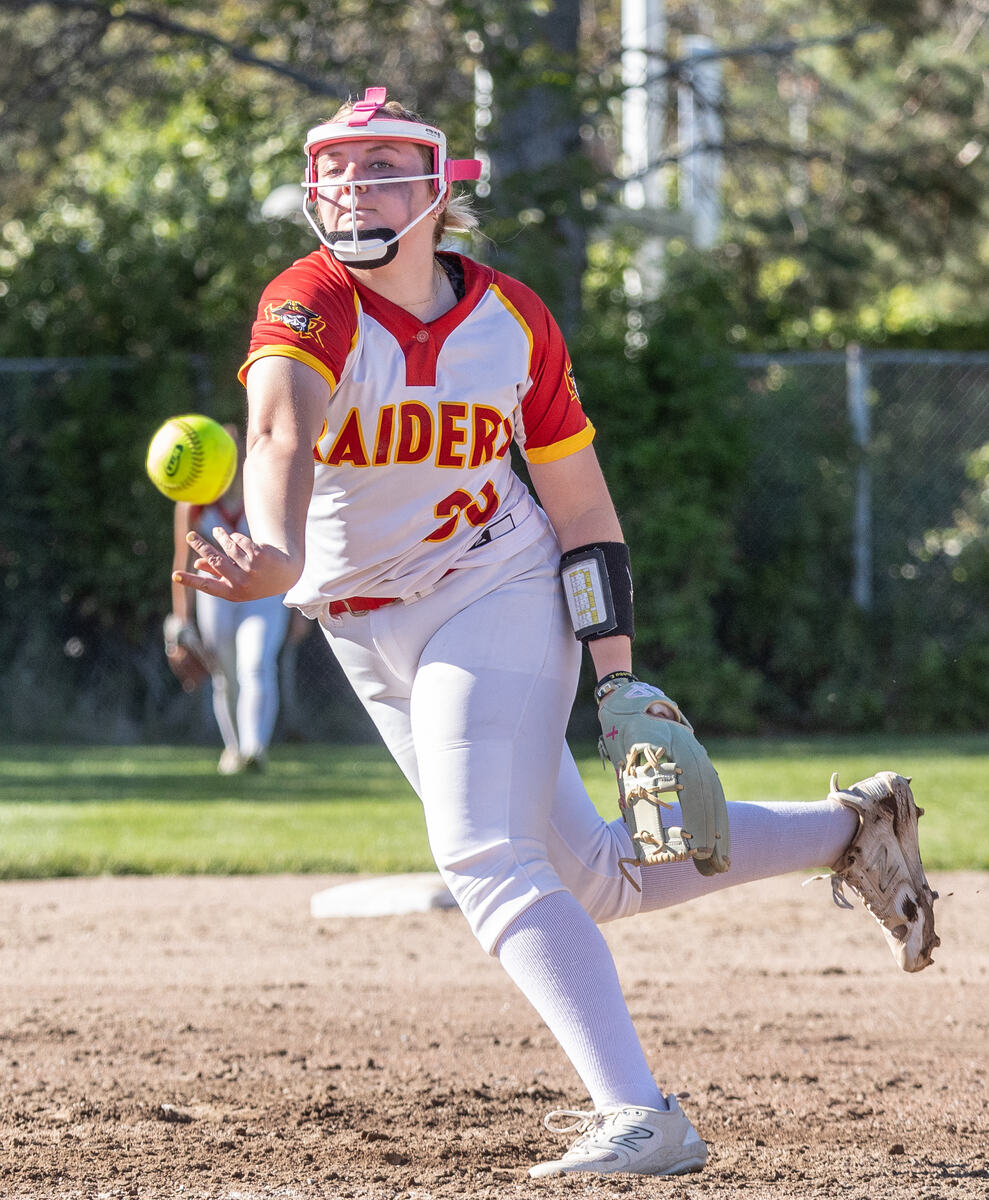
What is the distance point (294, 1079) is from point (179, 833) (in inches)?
147

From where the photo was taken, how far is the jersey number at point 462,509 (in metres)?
3.02

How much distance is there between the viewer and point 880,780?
11.4ft

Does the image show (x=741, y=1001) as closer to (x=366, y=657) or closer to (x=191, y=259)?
(x=366, y=657)

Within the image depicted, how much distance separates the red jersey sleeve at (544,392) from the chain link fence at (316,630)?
7.72 m

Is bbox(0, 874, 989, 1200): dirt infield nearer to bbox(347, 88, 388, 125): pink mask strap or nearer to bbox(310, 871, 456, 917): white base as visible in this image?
bbox(310, 871, 456, 917): white base

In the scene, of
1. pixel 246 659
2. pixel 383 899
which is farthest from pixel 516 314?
pixel 246 659

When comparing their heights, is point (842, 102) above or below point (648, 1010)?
above

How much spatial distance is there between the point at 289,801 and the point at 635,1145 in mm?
5848

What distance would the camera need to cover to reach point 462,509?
10.0 ft

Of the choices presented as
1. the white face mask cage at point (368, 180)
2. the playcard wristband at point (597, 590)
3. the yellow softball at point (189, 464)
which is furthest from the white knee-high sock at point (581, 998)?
the yellow softball at point (189, 464)

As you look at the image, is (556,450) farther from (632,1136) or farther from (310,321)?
(632,1136)

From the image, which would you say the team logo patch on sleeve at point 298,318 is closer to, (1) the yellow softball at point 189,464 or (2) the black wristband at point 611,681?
(2) the black wristband at point 611,681

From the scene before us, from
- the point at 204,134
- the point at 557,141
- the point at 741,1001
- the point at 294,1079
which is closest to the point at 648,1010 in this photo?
the point at 741,1001

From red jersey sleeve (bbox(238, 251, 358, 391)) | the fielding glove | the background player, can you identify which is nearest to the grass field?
the background player
